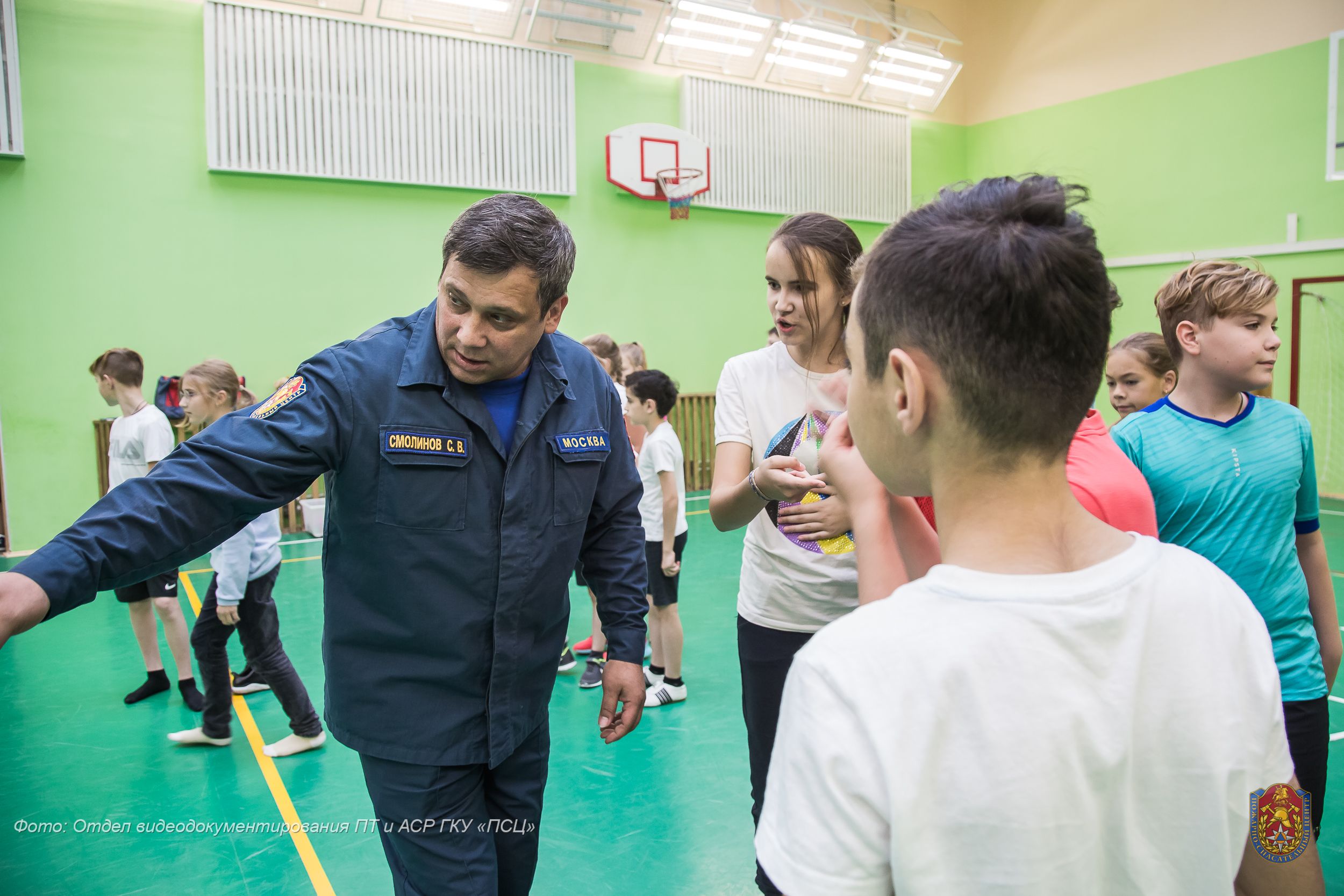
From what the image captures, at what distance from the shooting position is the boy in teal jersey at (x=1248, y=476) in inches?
76.9

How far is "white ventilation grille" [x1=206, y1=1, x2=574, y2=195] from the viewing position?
8453 mm

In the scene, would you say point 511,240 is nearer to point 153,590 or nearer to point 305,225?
point 153,590

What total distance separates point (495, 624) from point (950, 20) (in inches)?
549

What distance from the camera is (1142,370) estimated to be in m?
2.95

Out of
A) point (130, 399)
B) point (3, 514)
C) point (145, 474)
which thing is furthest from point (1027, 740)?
point (3, 514)

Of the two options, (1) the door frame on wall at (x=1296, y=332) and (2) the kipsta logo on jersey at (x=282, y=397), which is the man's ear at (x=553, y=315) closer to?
(2) the kipsta logo on jersey at (x=282, y=397)

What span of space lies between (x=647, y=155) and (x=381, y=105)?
310 cm

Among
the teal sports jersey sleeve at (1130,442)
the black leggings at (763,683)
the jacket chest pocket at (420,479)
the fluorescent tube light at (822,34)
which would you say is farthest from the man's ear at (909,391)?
the fluorescent tube light at (822,34)

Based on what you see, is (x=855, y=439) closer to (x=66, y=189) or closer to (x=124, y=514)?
(x=124, y=514)

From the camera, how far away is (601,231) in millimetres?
10477

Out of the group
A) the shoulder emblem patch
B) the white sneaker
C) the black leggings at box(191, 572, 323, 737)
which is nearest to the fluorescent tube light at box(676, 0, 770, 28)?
the white sneaker

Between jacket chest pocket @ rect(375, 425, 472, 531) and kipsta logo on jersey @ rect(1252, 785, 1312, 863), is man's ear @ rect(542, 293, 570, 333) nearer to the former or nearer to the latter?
jacket chest pocket @ rect(375, 425, 472, 531)

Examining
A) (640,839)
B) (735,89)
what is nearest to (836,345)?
(640,839)

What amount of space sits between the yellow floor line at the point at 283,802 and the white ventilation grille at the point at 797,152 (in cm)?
865
